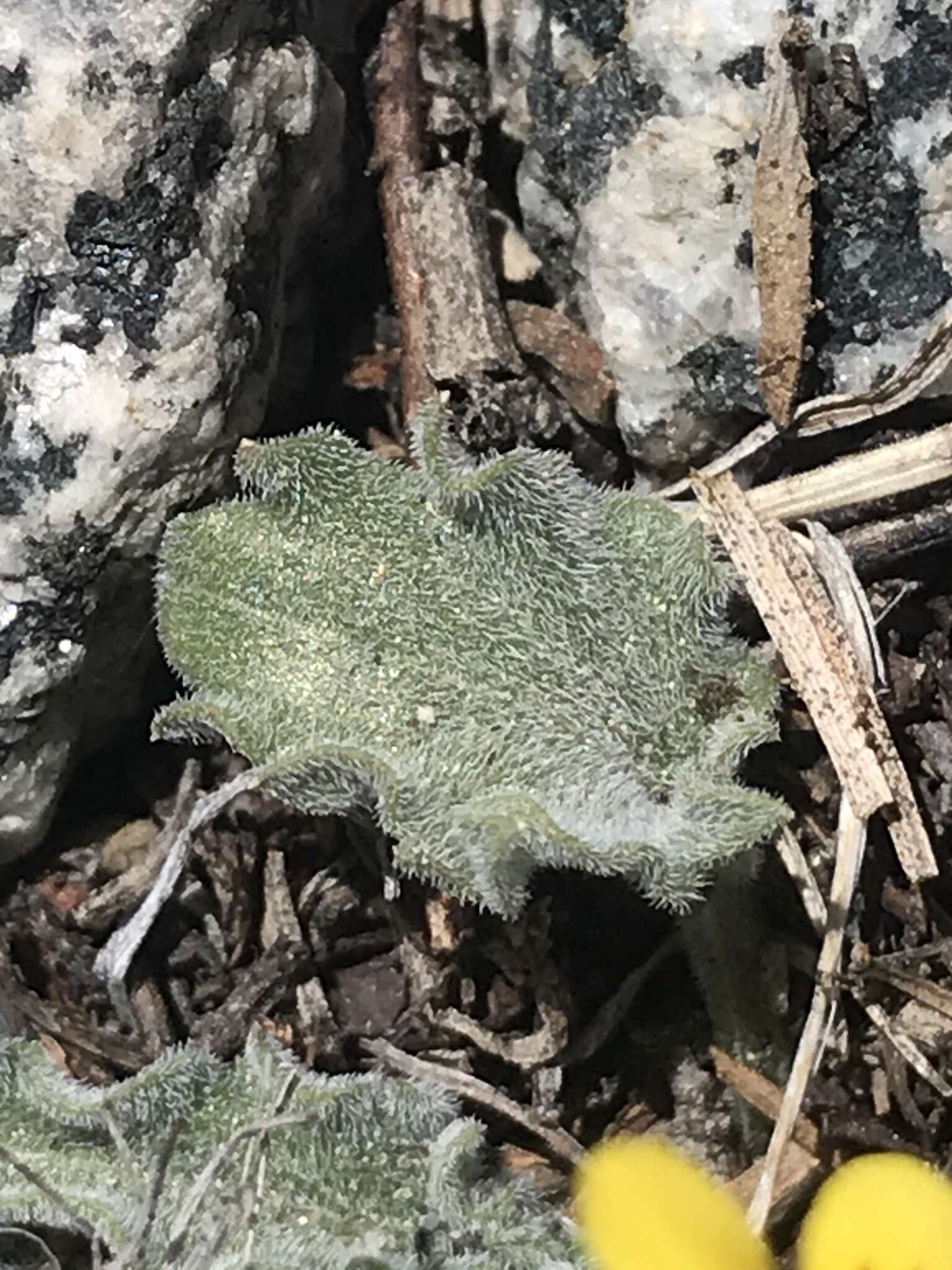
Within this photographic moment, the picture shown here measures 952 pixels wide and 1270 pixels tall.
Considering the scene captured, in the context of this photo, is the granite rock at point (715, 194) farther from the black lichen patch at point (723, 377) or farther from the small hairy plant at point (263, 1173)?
the small hairy plant at point (263, 1173)

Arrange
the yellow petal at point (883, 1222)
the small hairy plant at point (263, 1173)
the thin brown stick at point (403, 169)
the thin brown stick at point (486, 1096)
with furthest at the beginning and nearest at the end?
the thin brown stick at point (403, 169) → the thin brown stick at point (486, 1096) → the small hairy plant at point (263, 1173) → the yellow petal at point (883, 1222)

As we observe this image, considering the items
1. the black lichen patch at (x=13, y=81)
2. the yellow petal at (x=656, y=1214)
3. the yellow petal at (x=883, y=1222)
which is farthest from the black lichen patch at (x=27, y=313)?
the yellow petal at (x=883, y=1222)

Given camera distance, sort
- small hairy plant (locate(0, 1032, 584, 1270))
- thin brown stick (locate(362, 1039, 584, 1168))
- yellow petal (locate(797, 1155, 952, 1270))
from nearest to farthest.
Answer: yellow petal (locate(797, 1155, 952, 1270)), small hairy plant (locate(0, 1032, 584, 1270)), thin brown stick (locate(362, 1039, 584, 1168))

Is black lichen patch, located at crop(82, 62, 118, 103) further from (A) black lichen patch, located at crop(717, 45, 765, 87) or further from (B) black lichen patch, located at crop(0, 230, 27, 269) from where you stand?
(A) black lichen patch, located at crop(717, 45, 765, 87)

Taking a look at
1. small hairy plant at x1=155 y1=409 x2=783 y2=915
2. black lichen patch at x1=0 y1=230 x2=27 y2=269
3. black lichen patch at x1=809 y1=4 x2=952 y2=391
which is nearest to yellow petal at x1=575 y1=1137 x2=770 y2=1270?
small hairy plant at x1=155 y1=409 x2=783 y2=915

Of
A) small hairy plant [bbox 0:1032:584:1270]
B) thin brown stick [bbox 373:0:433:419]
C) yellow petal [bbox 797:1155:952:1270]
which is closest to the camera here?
yellow petal [bbox 797:1155:952:1270]

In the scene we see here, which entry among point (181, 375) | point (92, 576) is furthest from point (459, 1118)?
point (181, 375)

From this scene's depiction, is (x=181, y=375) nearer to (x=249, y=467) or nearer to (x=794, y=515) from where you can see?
(x=249, y=467)

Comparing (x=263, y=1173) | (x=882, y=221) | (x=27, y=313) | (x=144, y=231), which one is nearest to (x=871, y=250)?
(x=882, y=221)
